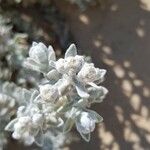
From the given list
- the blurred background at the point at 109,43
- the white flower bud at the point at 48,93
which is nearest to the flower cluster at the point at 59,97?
the white flower bud at the point at 48,93

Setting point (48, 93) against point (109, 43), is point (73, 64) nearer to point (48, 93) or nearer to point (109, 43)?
point (48, 93)

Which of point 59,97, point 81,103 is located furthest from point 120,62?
point 59,97

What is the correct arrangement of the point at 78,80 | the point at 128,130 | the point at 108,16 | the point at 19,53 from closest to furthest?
the point at 78,80
the point at 19,53
the point at 128,130
the point at 108,16

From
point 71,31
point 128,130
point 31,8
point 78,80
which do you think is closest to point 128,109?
point 128,130

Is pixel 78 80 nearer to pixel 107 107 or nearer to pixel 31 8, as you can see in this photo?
pixel 107 107

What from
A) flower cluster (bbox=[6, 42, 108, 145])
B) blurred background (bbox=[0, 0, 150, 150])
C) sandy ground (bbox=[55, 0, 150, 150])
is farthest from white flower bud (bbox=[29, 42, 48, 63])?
sandy ground (bbox=[55, 0, 150, 150])

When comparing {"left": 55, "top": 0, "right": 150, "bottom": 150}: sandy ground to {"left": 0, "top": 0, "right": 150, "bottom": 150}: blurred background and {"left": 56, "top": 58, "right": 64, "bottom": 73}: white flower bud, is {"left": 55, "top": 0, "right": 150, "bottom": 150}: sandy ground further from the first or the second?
{"left": 56, "top": 58, "right": 64, "bottom": 73}: white flower bud

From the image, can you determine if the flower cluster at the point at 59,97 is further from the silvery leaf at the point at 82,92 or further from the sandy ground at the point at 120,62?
the sandy ground at the point at 120,62
